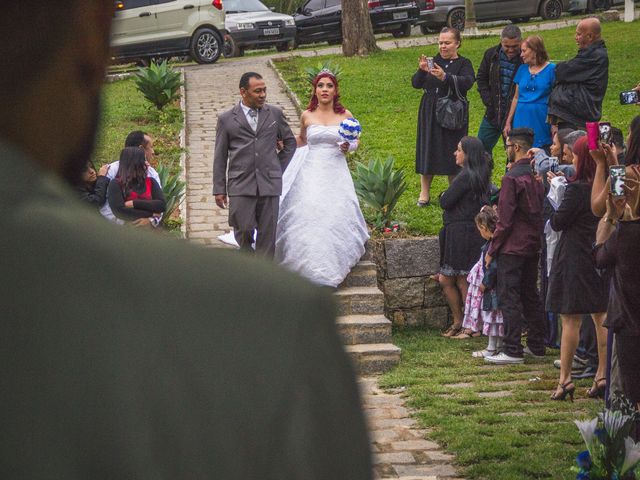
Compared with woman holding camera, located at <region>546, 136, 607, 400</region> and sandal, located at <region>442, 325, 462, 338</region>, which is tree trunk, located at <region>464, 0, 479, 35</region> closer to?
sandal, located at <region>442, 325, 462, 338</region>

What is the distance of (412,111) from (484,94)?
19.2 ft

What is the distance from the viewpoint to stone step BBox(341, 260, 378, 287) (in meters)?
11.5

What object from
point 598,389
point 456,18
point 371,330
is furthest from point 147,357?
point 456,18

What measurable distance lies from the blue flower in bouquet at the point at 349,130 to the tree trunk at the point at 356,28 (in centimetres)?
1364

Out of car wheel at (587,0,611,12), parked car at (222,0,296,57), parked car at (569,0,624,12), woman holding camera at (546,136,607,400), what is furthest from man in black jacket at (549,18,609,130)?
car wheel at (587,0,611,12)

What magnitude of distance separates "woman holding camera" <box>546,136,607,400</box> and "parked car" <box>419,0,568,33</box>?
71.1 ft

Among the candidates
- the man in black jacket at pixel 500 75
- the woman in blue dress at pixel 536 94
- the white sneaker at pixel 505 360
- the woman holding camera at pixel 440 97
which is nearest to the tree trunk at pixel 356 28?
the man in black jacket at pixel 500 75

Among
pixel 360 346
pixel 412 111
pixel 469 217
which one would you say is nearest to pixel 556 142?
pixel 469 217

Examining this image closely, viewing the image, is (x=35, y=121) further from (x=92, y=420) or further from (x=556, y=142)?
(x=556, y=142)

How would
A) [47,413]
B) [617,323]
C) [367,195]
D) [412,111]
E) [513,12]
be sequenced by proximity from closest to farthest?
[47,413] → [617,323] → [367,195] → [412,111] → [513,12]

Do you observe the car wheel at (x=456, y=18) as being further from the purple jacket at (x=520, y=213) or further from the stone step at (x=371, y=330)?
the purple jacket at (x=520, y=213)

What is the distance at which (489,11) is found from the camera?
1209 inches

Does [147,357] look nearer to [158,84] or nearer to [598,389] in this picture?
[598,389]

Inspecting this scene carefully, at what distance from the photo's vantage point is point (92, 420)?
72 centimetres
